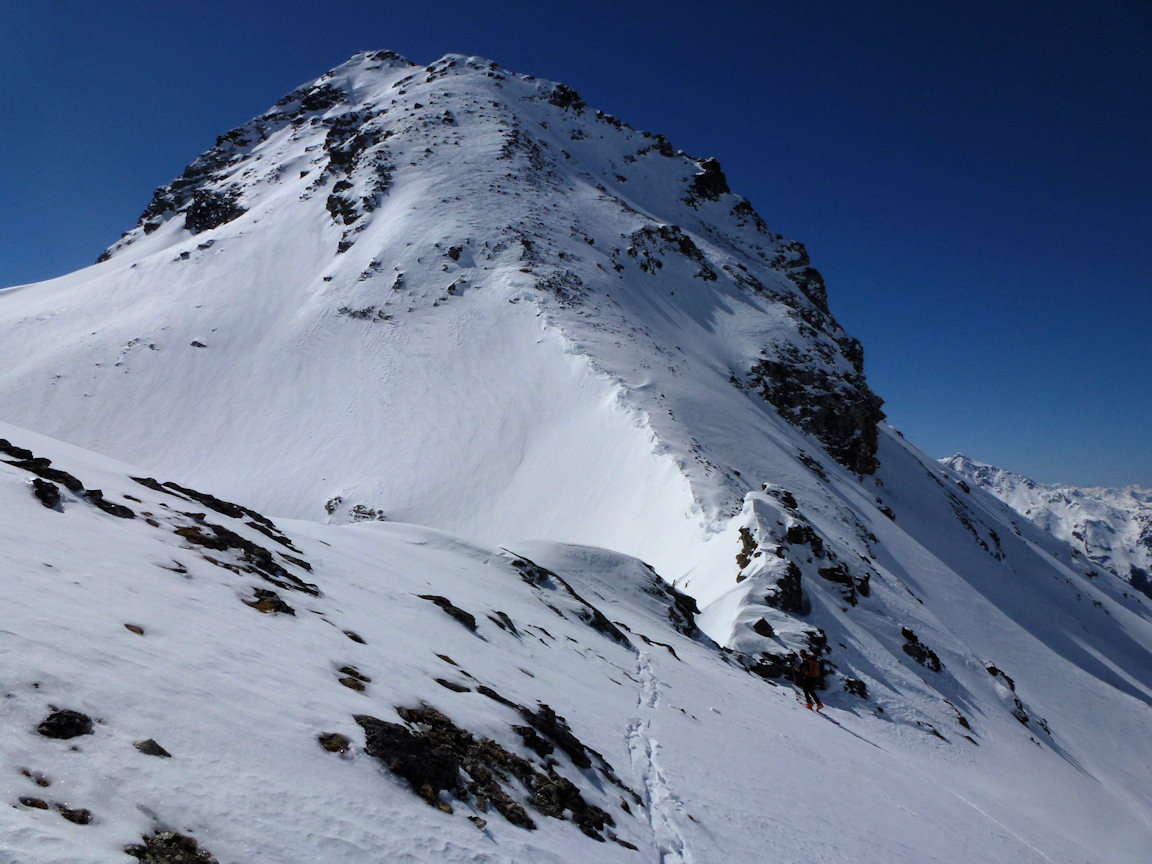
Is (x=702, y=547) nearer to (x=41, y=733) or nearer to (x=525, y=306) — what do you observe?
(x=41, y=733)

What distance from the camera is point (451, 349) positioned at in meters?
39.8

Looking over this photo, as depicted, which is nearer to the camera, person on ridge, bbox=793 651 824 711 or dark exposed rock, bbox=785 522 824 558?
person on ridge, bbox=793 651 824 711

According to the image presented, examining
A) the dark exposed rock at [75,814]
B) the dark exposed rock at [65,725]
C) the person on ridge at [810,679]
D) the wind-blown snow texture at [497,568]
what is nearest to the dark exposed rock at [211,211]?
the wind-blown snow texture at [497,568]

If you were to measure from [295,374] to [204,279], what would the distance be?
20.5 m

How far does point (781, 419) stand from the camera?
157ft

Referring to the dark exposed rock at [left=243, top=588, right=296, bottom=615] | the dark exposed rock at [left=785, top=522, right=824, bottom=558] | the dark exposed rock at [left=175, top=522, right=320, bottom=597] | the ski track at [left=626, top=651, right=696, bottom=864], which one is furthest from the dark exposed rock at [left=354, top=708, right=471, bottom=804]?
the dark exposed rock at [left=785, top=522, right=824, bottom=558]

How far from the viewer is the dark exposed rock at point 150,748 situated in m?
3.46

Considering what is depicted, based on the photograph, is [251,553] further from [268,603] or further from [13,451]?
[13,451]

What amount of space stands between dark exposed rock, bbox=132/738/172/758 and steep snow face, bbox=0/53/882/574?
826 inches

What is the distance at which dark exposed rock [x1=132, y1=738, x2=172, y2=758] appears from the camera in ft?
11.4

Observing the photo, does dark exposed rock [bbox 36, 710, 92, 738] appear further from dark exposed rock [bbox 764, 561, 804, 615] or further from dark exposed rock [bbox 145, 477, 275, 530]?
→ dark exposed rock [bbox 764, 561, 804, 615]

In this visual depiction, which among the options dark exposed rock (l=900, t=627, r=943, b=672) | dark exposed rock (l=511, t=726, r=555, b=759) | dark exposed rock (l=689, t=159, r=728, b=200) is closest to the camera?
dark exposed rock (l=511, t=726, r=555, b=759)

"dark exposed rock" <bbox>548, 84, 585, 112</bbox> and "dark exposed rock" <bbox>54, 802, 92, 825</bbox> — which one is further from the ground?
"dark exposed rock" <bbox>548, 84, 585, 112</bbox>

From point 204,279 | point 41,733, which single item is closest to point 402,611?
point 41,733
